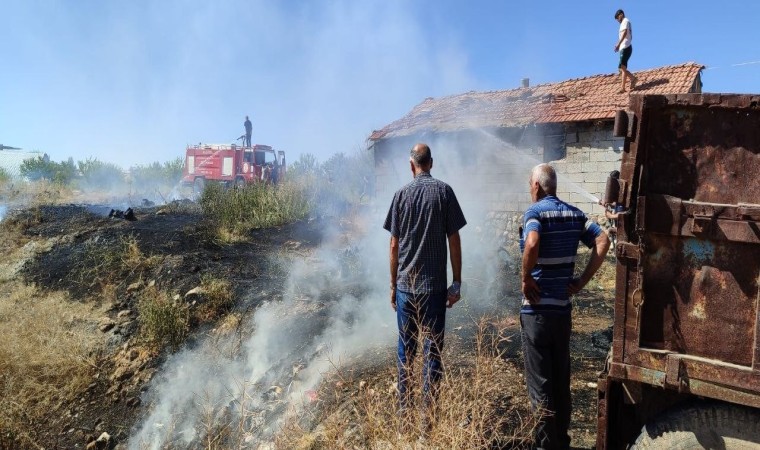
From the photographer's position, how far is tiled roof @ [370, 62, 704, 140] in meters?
9.92

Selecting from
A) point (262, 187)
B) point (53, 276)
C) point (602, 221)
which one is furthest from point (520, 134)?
point (53, 276)

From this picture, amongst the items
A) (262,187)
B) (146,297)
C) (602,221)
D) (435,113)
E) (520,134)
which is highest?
(435,113)

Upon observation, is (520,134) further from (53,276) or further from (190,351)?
(53,276)

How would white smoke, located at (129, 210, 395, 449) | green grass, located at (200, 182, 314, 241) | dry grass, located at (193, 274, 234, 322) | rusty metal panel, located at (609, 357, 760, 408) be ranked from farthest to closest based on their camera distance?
green grass, located at (200, 182, 314, 241)
dry grass, located at (193, 274, 234, 322)
white smoke, located at (129, 210, 395, 449)
rusty metal panel, located at (609, 357, 760, 408)

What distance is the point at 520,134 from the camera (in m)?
10.8

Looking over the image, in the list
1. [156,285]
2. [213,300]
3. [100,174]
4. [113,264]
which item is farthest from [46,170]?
[213,300]

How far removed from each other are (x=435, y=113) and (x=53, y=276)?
10243mm

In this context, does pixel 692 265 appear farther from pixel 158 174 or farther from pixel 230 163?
pixel 158 174

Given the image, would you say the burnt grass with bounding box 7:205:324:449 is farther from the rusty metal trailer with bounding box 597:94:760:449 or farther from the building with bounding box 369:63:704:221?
the rusty metal trailer with bounding box 597:94:760:449

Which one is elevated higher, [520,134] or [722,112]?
[520,134]

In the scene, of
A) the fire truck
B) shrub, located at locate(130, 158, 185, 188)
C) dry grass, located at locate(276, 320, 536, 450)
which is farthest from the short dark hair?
shrub, located at locate(130, 158, 185, 188)

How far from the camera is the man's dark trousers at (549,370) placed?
258 cm

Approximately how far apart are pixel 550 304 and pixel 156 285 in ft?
21.5

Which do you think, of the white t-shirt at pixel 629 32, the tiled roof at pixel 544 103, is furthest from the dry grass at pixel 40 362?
the white t-shirt at pixel 629 32
